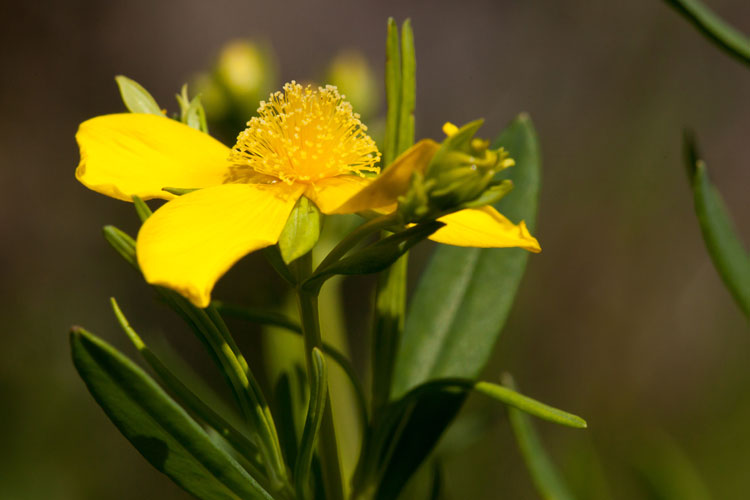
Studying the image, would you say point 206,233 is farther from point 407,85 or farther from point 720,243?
point 720,243

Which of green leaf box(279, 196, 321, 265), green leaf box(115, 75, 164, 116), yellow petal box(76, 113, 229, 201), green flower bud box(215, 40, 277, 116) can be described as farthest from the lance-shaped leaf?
green flower bud box(215, 40, 277, 116)

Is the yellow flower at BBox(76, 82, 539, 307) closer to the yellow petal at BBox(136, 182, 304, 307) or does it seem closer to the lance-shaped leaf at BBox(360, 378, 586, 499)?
the yellow petal at BBox(136, 182, 304, 307)

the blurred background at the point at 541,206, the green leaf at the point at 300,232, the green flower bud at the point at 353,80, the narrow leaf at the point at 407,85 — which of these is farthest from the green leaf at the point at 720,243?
the blurred background at the point at 541,206

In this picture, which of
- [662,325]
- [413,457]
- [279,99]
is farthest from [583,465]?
[662,325]

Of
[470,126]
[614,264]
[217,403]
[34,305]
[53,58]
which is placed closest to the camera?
[470,126]

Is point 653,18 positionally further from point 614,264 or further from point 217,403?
point 217,403

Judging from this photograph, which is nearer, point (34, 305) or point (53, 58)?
point (34, 305)

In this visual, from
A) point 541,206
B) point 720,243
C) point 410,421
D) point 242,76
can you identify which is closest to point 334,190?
point 410,421
